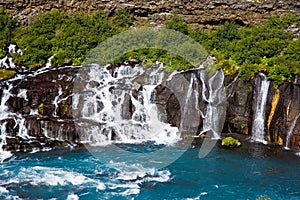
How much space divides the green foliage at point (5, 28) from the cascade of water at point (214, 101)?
1440 centimetres

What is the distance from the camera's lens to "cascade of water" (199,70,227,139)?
23734mm

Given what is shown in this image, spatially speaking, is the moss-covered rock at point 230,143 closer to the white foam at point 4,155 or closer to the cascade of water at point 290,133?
the cascade of water at point 290,133

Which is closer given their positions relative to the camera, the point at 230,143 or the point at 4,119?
the point at 4,119

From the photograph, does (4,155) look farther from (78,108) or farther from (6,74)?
(6,74)

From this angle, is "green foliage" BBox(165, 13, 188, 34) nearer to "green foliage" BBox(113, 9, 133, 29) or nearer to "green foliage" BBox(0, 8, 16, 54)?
"green foliage" BBox(113, 9, 133, 29)

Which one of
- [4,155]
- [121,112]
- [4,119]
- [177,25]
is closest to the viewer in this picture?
[4,155]

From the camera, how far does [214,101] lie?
24.1 metres

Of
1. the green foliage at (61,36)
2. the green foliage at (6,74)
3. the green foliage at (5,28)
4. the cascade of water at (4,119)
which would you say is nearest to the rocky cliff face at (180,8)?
the green foliage at (5,28)

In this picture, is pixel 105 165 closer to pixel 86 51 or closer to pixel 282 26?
pixel 86 51

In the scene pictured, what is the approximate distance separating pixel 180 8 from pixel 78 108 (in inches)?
476

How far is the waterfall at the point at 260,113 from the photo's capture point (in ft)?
74.7

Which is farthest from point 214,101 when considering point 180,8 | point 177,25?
point 180,8

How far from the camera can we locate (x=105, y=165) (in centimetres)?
1936

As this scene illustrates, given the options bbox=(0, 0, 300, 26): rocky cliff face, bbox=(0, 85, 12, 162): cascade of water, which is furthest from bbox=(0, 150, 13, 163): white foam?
bbox=(0, 0, 300, 26): rocky cliff face
